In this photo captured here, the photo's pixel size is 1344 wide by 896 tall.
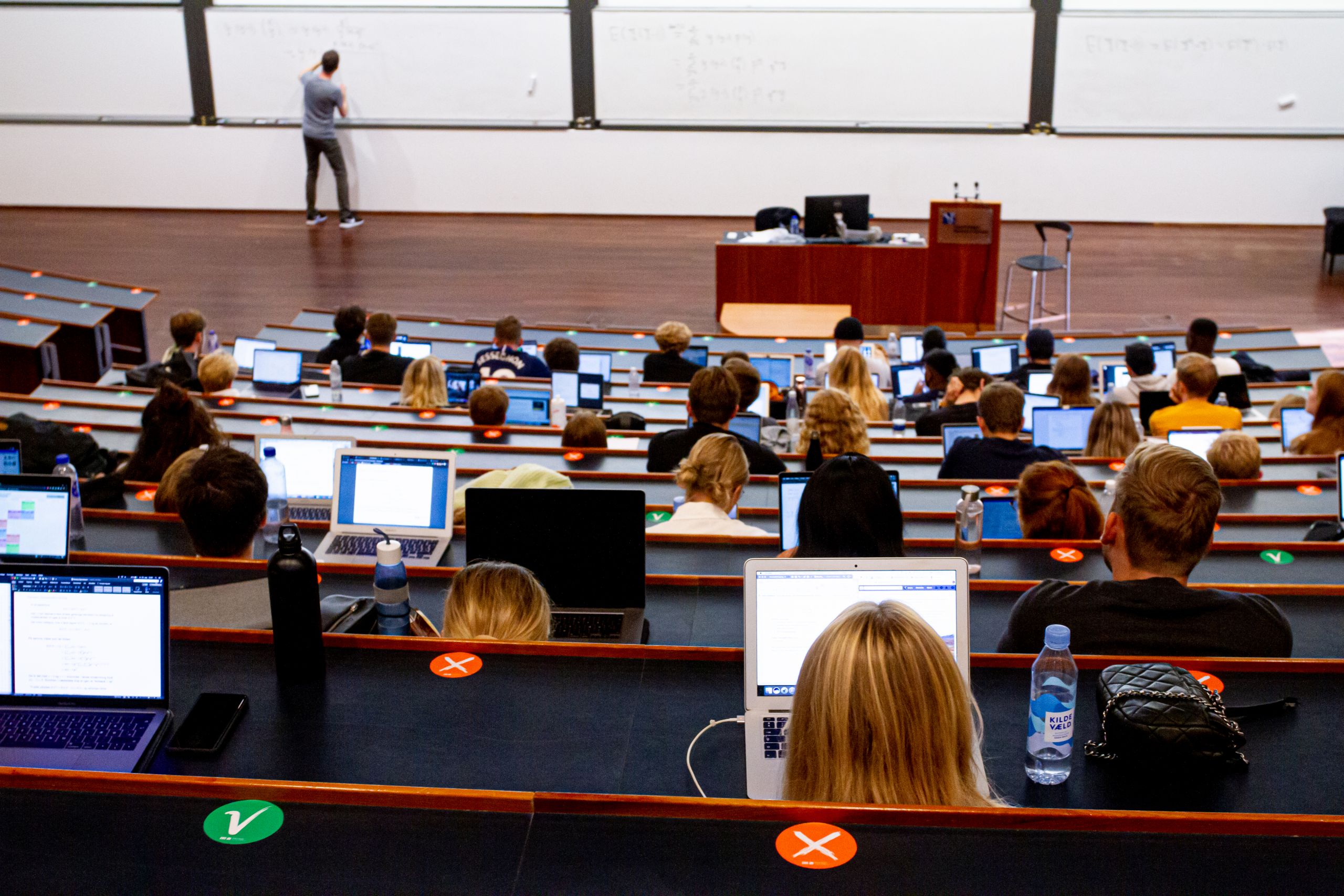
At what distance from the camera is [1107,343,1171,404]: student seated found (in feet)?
23.2

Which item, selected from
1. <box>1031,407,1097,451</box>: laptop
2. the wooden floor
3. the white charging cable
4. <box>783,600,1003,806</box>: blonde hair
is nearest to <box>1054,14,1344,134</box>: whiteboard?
the wooden floor

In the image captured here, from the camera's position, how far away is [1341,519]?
4262mm

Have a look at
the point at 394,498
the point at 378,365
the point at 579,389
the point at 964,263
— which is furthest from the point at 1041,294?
the point at 394,498

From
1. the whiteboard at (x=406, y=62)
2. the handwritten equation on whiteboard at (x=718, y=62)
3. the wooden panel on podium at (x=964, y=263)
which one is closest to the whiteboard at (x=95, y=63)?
the whiteboard at (x=406, y=62)

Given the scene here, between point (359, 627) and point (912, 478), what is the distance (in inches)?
117

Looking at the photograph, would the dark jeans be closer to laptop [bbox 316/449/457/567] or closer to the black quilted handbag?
laptop [bbox 316/449/457/567]

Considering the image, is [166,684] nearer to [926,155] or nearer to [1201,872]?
[1201,872]

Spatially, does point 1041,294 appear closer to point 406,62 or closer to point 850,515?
point 406,62

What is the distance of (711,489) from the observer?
13.6 feet

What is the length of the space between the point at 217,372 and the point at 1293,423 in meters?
5.90

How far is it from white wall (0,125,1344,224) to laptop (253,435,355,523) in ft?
31.3

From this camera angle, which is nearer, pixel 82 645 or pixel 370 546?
A: pixel 82 645

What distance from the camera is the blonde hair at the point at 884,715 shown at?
1.96 metres

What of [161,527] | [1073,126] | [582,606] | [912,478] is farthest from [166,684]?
[1073,126]
